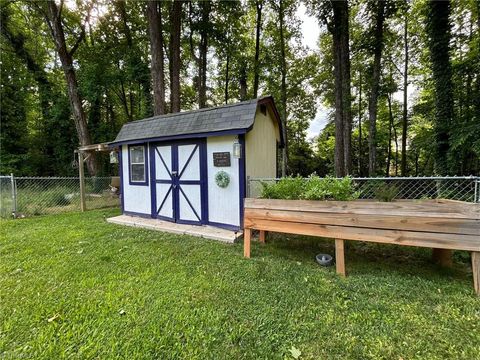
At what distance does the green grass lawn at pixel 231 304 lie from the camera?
1719mm

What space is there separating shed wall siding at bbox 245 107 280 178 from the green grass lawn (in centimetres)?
180

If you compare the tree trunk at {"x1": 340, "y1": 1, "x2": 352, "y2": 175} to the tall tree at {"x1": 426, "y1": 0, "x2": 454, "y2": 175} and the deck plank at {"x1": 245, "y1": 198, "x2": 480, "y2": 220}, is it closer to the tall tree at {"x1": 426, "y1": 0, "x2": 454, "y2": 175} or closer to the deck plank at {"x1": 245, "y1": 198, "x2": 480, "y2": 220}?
the tall tree at {"x1": 426, "y1": 0, "x2": 454, "y2": 175}

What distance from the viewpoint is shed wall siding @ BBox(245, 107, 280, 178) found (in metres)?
4.54

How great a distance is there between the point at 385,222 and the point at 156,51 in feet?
28.7

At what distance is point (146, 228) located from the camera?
197 inches

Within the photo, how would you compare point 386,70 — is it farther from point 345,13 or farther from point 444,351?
point 444,351

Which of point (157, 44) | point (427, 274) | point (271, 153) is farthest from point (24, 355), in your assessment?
point (157, 44)

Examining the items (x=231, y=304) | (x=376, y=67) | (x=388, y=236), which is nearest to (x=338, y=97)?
(x=376, y=67)

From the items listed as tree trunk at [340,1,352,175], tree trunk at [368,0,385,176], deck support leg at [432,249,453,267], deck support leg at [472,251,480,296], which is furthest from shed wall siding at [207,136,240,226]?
tree trunk at [368,0,385,176]

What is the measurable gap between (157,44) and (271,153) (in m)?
6.03

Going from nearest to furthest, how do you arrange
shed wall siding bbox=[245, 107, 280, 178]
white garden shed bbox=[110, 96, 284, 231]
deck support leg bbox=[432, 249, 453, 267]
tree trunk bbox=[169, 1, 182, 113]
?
deck support leg bbox=[432, 249, 453, 267]
white garden shed bbox=[110, 96, 284, 231]
shed wall siding bbox=[245, 107, 280, 178]
tree trunk bbox=[169, 1, 182, 113]

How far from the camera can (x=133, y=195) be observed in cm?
589

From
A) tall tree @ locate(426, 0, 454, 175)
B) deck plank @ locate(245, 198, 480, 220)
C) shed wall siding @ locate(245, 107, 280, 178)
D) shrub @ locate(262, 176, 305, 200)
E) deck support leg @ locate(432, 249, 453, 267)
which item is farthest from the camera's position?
tall tree @ locate(426, 0, 454, 175)

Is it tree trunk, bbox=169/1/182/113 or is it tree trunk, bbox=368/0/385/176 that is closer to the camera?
tree trunk, bbox=368/0/385/176
